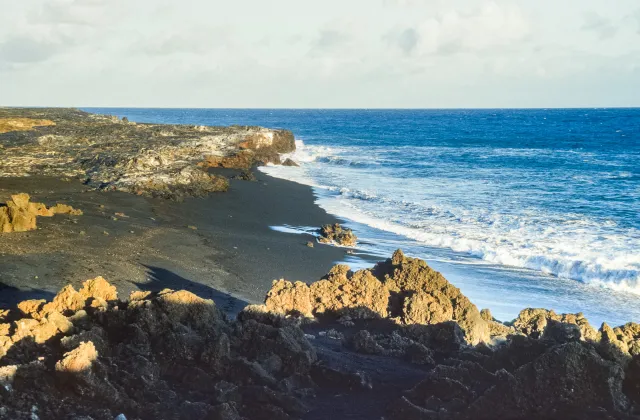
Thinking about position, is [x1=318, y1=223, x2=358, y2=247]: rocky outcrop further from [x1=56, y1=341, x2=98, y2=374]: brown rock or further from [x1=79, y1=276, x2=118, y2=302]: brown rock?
[x1=56, y1=341, x2=98, y2=374]: brown rock

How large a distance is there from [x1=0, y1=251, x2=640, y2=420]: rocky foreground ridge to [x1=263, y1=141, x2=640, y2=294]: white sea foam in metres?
7.35

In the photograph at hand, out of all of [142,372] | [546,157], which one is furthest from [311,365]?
[546,157]

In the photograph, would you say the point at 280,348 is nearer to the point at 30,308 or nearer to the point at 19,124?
the point at 30,308

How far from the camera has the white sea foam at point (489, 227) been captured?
1309 centimetres

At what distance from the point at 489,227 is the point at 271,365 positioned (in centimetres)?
1368

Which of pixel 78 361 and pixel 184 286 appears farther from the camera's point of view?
pixel 184 286

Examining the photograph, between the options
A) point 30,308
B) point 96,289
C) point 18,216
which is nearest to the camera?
point 30,308

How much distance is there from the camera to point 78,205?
1535cm

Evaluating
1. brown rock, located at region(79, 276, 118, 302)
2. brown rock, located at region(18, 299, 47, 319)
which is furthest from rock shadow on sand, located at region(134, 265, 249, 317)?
brown rock, located at region(18, 299, 47, 319)

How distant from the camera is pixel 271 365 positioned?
4.96 m

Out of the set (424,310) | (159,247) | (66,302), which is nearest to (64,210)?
(159,247)

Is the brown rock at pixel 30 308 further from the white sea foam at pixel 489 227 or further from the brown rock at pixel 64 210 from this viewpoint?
the white sea foam at pixel 489 227

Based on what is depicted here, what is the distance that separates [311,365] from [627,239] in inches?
551

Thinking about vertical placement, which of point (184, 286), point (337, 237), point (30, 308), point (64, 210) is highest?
point (30, 308)
